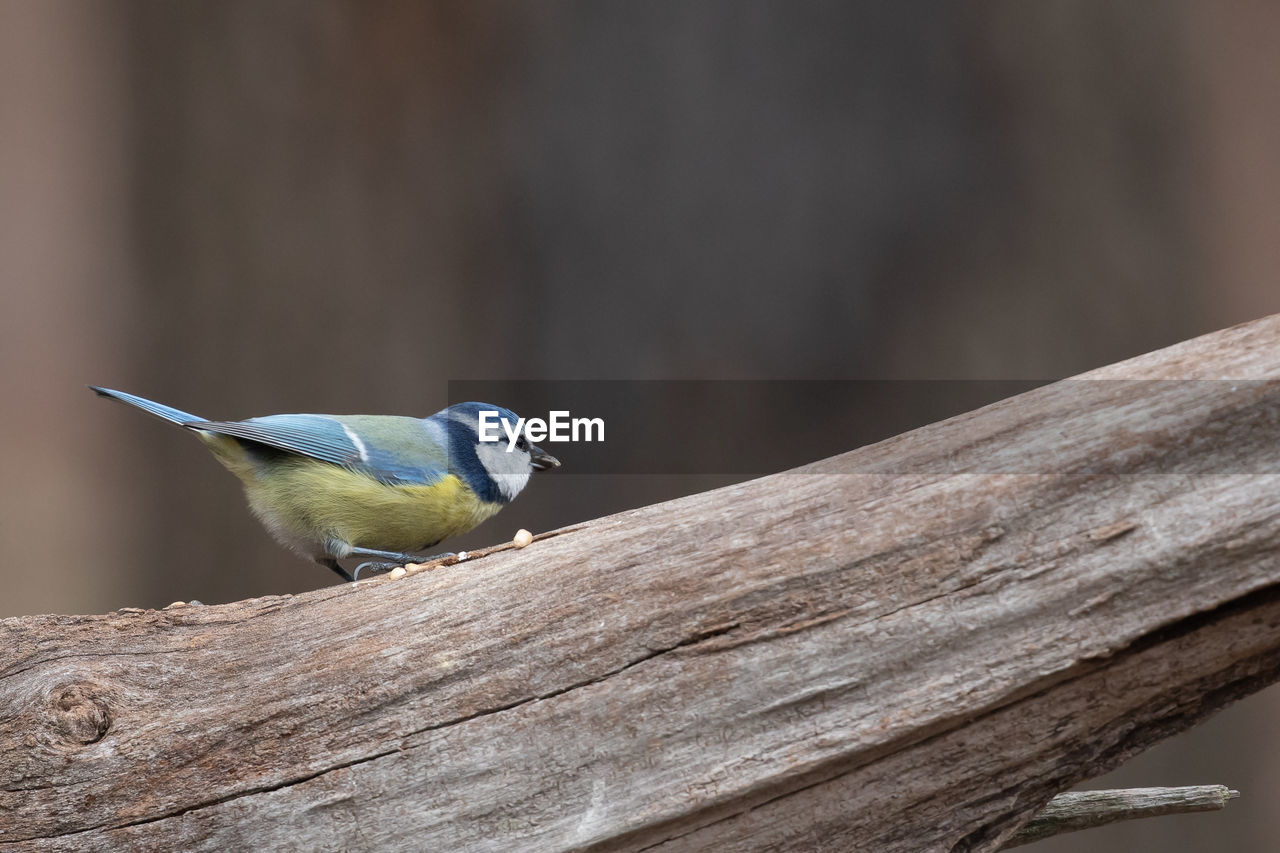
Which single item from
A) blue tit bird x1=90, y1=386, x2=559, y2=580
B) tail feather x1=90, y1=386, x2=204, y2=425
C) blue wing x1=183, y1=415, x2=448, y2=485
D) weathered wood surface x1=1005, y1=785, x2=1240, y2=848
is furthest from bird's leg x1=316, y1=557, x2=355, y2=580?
weathered wood surface x1=1005, y1=785, x2=1240, y2=848

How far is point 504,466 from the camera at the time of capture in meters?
1.64

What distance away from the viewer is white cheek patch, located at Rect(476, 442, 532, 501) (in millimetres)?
1631

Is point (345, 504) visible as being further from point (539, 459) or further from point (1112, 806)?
point (1112, 806)

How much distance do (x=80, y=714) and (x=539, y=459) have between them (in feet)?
2.60

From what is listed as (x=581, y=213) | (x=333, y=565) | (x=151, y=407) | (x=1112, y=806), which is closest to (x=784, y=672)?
(x=1112, y=806)

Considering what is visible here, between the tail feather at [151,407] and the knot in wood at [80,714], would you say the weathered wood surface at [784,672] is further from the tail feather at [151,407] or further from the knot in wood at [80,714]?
the tail feather at [151,407]

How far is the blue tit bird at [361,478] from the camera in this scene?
155cm

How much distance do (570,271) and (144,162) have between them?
4.14 ft

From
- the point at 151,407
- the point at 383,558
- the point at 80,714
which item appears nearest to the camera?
the point at 80,714

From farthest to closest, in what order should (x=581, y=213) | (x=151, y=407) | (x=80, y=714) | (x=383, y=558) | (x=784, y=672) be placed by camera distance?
(x=581, y=213)
(x=383, y=558)
(x=151, y=407)
(x=80, y=714)
(x=784, y=672)

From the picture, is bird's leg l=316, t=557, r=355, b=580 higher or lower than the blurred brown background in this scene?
lower

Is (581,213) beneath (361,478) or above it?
above

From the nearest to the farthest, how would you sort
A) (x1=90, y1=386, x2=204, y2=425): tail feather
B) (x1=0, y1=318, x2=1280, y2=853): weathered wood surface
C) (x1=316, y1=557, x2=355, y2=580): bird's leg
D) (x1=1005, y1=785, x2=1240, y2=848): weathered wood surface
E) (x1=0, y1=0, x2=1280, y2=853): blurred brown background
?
(x1=0, y1=318, x2=1280, y2=853): weathered wood surface, (x1=1005, y1=785, x2=1240, y2=848): weathered wood surface, (x1=90, y1=386, x2=204, y2=425): tail feather, (x1=316, y1=557, x2=355, y2=580): bird's leg, (x1=0, y1=0, x2=1280, y2=853): blurred brown background

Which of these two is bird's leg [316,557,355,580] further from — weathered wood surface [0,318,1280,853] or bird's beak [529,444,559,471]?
weathered wood surface [0,318,1280,853]
